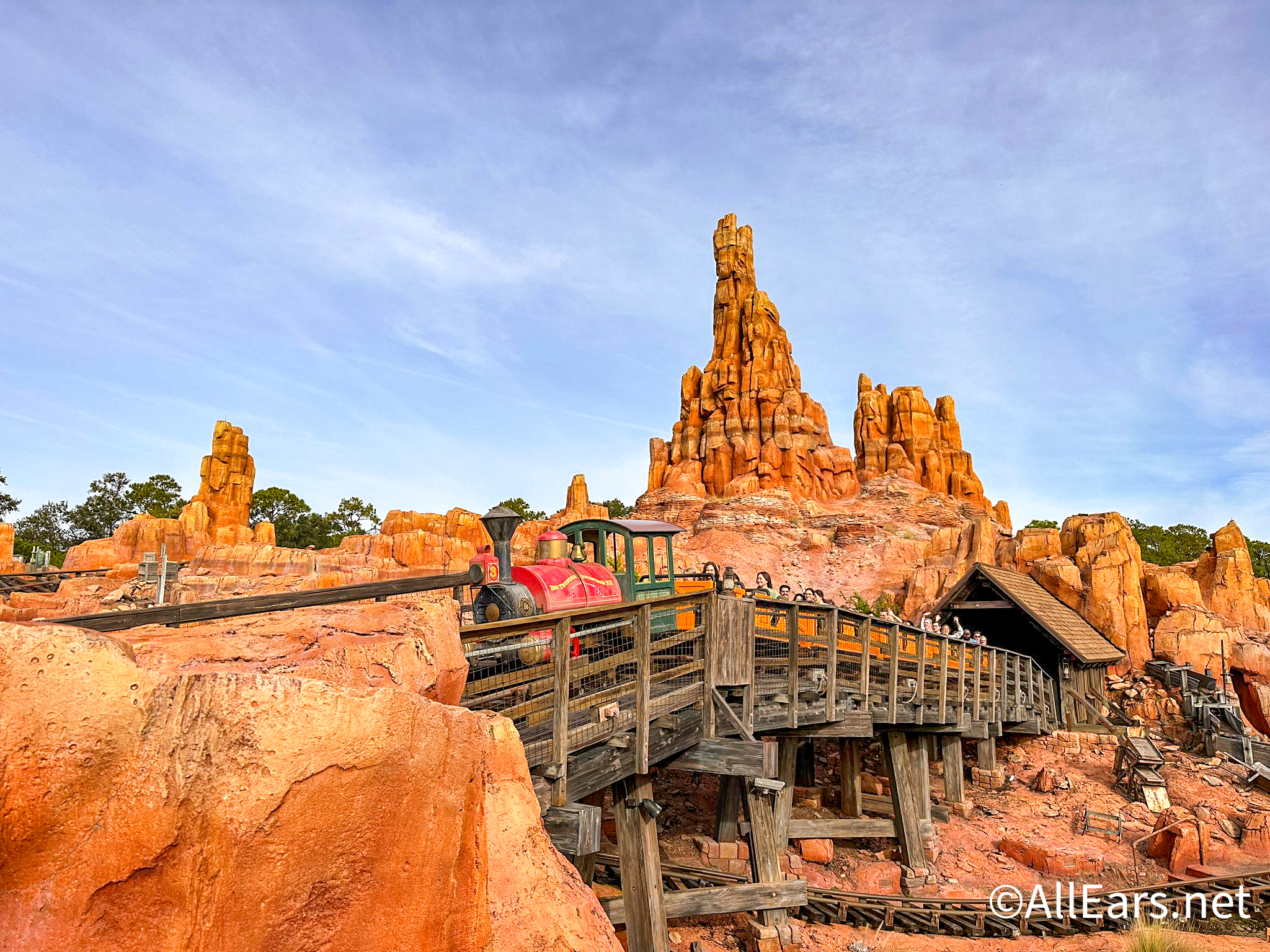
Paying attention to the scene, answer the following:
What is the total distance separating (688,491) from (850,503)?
1320cm

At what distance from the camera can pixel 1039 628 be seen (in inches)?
858

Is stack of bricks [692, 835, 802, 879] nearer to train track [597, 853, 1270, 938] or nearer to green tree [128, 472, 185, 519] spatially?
train track [597, 853, 1270, 938]

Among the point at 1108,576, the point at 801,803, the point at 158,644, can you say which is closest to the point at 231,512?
the point at 801,803

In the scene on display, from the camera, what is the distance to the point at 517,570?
951cm

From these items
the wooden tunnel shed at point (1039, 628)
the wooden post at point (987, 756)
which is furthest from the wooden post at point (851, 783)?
the wooden tunnel shed at point (1039, 628)

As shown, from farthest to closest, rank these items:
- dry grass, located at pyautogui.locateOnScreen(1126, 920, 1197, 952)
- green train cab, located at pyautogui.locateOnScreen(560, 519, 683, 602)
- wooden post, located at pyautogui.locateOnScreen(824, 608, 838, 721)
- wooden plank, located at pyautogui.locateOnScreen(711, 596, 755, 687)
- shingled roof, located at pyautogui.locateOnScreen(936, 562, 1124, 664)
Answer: shingled roof, located at pyautogui.locateOnScreen(936, 562, 1124, 664)
green train cab, located at pyautogui.locateOnScreen(560, 519, 683, 602)
wooden post, located at pyautogui.locateOnScreen(824, 608, 838, 721)
dry grass, located at pyautogui.locateOnScreen(1126, 920, 1197, 952)
wooden plank, located at pyautogui.locateOnScreen(711, 596, 755, 687)

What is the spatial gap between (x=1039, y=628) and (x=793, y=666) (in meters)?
15.4

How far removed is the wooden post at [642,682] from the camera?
727cm

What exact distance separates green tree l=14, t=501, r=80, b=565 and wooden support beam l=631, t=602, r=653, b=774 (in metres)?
60.8

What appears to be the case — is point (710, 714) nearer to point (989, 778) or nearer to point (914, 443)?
point (989, 778)

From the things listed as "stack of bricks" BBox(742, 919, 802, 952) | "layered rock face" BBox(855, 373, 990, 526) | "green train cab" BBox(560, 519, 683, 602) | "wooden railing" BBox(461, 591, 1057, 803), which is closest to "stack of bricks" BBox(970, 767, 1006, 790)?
"wooden railing" BBox(461, 591, 1057, 803)

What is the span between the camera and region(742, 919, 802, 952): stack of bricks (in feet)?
31.9

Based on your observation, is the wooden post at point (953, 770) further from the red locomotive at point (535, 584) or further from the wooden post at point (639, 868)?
the wooden post at point (639, 868)

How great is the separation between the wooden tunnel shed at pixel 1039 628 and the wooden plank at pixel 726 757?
16.3m
